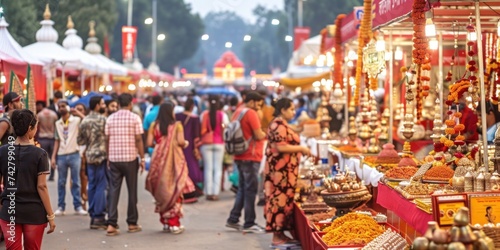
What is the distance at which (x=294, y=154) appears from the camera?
12258 millimetres

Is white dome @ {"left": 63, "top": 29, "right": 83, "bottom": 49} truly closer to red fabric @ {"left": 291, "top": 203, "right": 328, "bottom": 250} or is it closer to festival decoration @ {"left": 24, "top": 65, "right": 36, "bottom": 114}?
festival decoration @ {"left": 24, "top": 65, "right": 36, "bottom": 114}

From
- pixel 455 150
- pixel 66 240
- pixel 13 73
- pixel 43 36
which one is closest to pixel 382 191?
pixel 455 150

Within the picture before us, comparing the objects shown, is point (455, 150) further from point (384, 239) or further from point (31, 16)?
point (31, 16)

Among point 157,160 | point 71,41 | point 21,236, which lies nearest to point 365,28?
point 157,160

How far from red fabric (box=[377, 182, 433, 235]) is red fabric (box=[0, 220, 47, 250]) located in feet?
10.4

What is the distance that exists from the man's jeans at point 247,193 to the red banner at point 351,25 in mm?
3874

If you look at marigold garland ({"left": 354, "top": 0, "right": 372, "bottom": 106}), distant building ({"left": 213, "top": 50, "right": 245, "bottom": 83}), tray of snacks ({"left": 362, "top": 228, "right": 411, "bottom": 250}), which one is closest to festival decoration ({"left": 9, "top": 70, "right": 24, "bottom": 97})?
marigold garland ({"left": 354, "top": 0, "right": 372, "bottom": 106})

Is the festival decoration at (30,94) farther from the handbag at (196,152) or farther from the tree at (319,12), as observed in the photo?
the tree at (319,12)

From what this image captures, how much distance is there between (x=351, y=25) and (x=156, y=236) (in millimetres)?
Answer: 6201

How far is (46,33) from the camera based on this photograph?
2142 cm

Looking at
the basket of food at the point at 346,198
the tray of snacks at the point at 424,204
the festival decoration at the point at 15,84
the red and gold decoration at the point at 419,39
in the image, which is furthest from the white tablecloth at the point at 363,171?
the festival decoration at the point at 15,84

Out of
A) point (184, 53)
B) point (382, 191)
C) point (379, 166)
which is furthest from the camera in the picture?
point (184, 53)

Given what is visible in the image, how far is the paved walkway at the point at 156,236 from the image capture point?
1238cm

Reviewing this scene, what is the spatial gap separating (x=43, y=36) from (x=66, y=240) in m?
9.88
